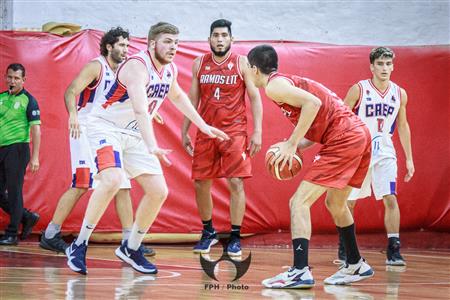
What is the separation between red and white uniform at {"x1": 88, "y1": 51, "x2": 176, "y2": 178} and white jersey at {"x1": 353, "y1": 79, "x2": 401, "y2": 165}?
2754mm

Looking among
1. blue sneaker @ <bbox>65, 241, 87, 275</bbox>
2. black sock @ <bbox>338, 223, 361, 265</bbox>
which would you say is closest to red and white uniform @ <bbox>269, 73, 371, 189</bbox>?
black sock @ <bbox>338, 223, 361, 265</bbox>

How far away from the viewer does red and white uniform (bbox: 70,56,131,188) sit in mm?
10156

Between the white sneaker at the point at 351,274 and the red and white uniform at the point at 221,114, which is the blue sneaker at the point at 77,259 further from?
the red and white uniform at the point at 221,114

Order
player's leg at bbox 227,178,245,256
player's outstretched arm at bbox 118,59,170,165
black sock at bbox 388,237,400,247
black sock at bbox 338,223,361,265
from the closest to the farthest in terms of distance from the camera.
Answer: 1. player's outstretched arm at bbox 118,59,170,165
2. black sock at bbox 338,223,361,265
3. black sock at bbox 388,237,400,247
4. player's leg at bbox 227,178,245,256

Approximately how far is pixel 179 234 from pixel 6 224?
6.90 ft

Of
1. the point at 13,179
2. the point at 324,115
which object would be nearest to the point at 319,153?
the point at 324,115

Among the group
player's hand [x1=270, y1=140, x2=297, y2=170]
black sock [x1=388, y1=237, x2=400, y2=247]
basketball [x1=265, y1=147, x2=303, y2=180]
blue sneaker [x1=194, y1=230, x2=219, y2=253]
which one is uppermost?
player's hand [x1=270, y1=140, x2=297, y2=170]

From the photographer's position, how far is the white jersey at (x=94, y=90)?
1012 centimetres

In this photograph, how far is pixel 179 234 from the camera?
41.8 feet

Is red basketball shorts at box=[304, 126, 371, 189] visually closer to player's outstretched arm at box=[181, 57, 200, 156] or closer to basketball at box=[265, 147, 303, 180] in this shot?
basketball at box=[265, 147, 303, 180]

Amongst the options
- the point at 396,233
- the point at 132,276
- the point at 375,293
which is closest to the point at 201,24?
the point at 396,233

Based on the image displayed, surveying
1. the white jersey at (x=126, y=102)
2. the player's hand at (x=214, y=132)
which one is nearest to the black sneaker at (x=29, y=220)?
the white jersey at (x=126, y=102)

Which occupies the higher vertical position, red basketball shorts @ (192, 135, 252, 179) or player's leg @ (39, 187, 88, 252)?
red basketball shorts @ (192, 135, 252, 179)

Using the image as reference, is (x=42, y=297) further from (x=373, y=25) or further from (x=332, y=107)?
(x=373, y=25)
